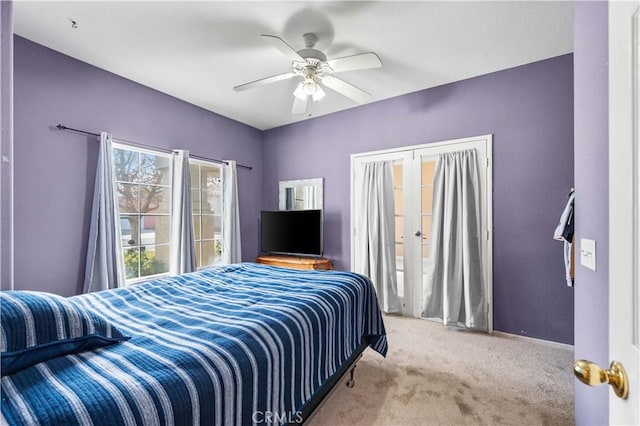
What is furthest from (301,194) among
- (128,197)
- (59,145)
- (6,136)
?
(6,136)

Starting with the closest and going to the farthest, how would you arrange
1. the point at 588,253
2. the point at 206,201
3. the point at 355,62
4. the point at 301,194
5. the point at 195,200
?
the point at 588,253, the point at 355,62, the point at 195,200, the point at 206,201, the point at 301,194

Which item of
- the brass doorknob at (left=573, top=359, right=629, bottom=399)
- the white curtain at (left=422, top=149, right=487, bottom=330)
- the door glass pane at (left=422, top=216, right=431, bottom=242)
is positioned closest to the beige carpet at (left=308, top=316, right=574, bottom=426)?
the white curtain at (left=422, top=149, right=487, bottom=330)

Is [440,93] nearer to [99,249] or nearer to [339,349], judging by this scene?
[339,349]

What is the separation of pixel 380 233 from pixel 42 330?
10.3ft

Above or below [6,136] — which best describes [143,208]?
below

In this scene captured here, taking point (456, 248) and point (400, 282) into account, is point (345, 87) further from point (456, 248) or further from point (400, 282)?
point (400, 282)

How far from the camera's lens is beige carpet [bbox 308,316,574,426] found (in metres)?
1.73

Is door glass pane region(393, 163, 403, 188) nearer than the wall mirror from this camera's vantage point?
Yes

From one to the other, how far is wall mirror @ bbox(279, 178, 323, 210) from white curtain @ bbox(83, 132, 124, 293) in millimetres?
2258

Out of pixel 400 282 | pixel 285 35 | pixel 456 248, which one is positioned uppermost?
pixel 285 35

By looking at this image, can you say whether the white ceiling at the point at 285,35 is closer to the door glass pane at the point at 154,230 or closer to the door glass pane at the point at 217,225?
the door glass pane at the point at 154,230

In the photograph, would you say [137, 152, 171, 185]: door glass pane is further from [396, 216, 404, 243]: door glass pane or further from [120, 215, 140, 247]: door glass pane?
[396, 216, 404, 243]: door glass pane

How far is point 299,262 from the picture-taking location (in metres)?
3.88

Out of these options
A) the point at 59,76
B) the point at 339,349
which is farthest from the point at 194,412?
the point at 59,76
